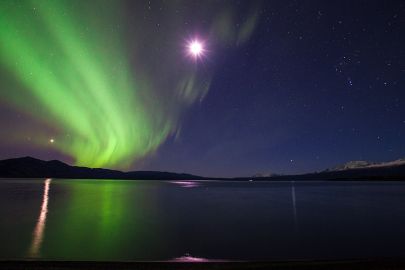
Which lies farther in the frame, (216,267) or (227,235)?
(227,235)

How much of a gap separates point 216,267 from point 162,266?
2000 millimetres

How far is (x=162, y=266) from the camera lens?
1213cm

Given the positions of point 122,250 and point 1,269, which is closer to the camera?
point 1,269

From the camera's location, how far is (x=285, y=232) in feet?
92.3

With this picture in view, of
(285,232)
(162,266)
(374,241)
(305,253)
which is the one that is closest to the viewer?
(162,266)

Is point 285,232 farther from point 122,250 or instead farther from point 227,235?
point 122,250

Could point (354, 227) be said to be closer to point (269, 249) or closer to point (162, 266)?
point (269, 249)

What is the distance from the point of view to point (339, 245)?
22328mm

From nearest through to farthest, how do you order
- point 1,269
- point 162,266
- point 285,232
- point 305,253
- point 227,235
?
1. point 1,269
2. point 162,266
3. point 305,253
4. point 227,235
5. point 285,232

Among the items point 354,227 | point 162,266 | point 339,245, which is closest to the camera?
point 162,266

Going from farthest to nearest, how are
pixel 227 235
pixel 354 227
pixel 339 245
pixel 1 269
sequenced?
pixel 354 227, pixel 227 235, pixel 339 245, pixel 1 269

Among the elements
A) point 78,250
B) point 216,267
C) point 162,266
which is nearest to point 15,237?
point 78,250

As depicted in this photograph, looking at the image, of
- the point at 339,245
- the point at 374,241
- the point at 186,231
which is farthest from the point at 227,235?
the point at 374,241

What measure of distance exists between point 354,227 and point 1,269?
92.8 feet
